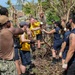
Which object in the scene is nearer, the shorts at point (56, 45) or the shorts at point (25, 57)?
the shorts at point (25, 57)

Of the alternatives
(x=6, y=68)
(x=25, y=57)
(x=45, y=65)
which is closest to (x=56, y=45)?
(x=45, y=65)

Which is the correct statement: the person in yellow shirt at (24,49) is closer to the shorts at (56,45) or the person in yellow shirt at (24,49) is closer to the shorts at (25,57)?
the shorts at (25,57)

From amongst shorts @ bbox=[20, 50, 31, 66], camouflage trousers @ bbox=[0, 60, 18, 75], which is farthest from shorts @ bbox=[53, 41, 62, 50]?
camouflage trousers @ bbox=[0, 60, 18, 75]

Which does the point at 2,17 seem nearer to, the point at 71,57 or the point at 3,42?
the point at 3,42

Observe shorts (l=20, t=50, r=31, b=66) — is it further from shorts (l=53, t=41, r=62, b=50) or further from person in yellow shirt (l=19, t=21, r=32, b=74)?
shorts (l=53, t=41, r=62, b=50)

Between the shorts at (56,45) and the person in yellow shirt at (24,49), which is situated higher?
the person in yellow shirt at (24,49)

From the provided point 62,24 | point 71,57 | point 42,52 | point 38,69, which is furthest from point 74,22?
point 42,52

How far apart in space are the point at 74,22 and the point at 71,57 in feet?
2.23

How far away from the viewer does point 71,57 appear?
573 centimetres

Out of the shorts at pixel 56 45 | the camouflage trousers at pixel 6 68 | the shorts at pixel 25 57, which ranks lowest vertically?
the shorts at pixel 56 45

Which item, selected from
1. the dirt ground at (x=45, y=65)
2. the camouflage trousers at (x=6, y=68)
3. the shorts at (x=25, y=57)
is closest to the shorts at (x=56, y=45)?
→ the dirt ground at (x=45, y=65)

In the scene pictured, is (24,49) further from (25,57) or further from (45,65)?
(45,65)

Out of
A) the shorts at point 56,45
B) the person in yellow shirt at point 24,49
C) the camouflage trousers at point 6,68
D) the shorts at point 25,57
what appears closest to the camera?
the camouflage trousers at point 6,68

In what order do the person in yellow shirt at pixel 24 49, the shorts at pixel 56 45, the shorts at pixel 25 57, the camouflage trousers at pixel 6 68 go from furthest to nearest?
the shorts at pixel 56 45 < the shorts at pixel 25 57 < the person in yellow shirt at pixel 24 49 < the camouflage trousers at pixel 6 68
